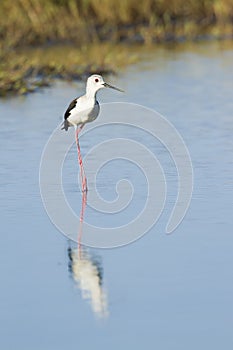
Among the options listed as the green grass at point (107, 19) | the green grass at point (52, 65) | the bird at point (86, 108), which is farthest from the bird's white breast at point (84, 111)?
the green grass at point (107, 19)

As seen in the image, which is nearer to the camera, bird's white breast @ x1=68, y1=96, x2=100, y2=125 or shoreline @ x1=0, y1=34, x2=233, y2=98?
bird's white breast @ x1=68, y1=96, x2=100, y2=125

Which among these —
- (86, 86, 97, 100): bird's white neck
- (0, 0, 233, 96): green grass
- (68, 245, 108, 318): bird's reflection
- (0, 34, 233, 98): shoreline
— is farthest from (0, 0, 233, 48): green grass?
(68, 245, 108, 318): bird's reflection

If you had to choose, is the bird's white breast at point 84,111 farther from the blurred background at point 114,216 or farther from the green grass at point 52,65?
the green grass at point 52,65

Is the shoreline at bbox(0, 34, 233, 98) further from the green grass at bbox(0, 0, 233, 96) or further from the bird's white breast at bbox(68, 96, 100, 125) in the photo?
the bird's white breast at bbox(68, 96, 100, 125)

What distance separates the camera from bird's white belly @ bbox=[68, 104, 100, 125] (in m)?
8.65

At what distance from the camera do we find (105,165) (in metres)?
8.48

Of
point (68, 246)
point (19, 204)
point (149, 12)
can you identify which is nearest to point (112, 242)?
point (68, 246)

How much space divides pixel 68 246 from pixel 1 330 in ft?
5.05

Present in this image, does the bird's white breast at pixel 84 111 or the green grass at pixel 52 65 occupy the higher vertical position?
the bird's white breast at pixel 84 111

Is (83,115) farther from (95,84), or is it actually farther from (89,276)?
(89,276)

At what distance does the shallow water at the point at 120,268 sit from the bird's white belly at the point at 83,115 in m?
0.36

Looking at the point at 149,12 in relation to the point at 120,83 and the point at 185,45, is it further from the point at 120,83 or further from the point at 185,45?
the point at 120,83

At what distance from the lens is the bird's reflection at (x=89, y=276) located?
5.06 metres

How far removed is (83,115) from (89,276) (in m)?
3.28
